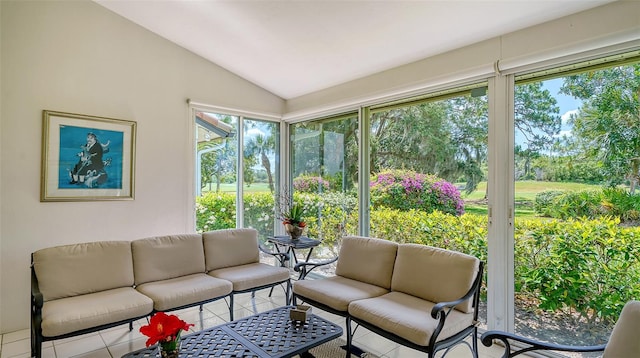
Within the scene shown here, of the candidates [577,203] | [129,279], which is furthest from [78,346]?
[577,203]

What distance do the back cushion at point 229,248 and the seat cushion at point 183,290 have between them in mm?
329

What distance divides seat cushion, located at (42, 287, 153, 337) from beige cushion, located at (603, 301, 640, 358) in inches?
115

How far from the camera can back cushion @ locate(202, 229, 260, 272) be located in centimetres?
341

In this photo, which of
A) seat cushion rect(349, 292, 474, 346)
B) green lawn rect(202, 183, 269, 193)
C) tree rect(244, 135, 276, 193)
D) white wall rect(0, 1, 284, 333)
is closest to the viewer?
seat cushion rect(349, 292, 474, 346)

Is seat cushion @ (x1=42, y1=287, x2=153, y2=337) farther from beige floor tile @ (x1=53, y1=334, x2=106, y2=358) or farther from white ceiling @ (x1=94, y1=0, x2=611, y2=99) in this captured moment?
white ceiling @ (x1=94, y1=0, x2=611, y2=99)

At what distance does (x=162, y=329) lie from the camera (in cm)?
164

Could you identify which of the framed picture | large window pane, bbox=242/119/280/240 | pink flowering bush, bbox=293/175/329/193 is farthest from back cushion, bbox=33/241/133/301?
pink flowering bush, bbox=293/175/329/193

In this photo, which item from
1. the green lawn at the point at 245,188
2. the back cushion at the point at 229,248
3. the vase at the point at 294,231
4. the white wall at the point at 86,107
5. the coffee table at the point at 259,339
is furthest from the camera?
the green lawn at the point at 245,188

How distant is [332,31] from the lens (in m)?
3.02

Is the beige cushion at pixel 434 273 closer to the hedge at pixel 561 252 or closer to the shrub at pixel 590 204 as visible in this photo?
the hedge at pixel 561 252

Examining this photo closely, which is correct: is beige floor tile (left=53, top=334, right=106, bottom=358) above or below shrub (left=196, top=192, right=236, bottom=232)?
below

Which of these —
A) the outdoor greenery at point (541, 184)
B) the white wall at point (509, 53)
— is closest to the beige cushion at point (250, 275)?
the outdoor greenery at point (541, 184)

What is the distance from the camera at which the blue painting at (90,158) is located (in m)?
3.14

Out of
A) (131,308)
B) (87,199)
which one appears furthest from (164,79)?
(131,308)
